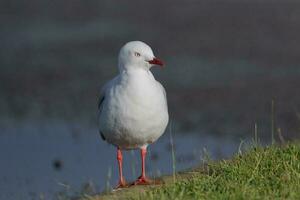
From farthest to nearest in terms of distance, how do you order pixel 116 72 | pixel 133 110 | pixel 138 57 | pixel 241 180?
pixel 116 72
pixel 138 57
pixel 133 110
pixel 241 180

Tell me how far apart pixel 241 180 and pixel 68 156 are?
5271 millimetres

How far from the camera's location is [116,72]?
16.2 metres

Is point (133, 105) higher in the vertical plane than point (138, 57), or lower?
lower

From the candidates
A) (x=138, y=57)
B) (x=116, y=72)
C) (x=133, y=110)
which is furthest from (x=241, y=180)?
(x=116, y=72)

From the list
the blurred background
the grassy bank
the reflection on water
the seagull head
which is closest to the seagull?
the seagull head

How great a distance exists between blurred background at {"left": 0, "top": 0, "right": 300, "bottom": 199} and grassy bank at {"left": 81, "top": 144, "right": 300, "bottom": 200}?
79 cm

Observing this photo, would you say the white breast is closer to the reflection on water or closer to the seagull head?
the seagull head

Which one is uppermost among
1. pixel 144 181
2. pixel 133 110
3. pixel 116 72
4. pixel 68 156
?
pixel 116 72

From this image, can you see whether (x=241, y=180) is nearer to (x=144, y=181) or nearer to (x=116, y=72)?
(x=144, y=181)

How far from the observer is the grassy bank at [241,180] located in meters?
6.75

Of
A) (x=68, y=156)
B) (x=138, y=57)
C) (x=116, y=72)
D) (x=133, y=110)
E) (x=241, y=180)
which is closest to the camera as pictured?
(x=241, y=180)

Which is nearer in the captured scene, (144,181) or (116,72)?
(144,181)

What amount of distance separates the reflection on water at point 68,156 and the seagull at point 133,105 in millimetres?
1867

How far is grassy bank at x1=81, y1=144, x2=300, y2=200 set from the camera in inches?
266
